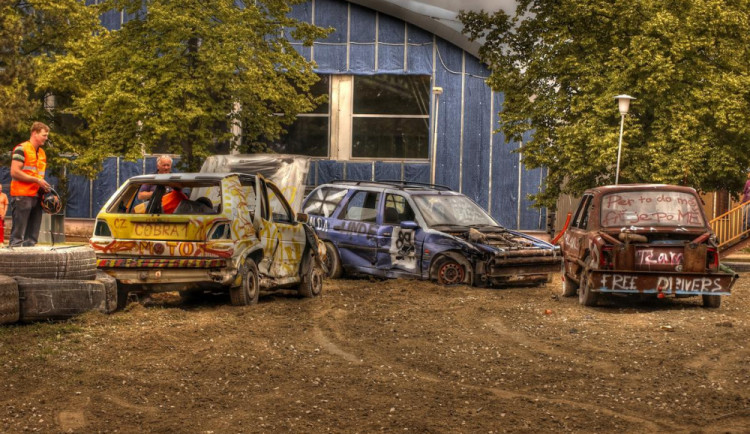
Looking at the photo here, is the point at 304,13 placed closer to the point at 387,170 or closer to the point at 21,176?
the point at 387,170

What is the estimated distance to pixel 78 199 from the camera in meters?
36.6

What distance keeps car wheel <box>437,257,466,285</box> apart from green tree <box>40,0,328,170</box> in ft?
33.5

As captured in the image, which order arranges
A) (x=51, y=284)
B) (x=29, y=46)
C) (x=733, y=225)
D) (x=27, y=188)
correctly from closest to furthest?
(x=51, y=284) < (x=27, y=188) < (x=733, y=225) < (x=29, y=46)

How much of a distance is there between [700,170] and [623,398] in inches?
775

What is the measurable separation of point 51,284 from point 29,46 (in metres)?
21.7

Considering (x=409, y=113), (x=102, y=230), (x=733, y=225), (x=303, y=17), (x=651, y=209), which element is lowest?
(x=733, y=225)

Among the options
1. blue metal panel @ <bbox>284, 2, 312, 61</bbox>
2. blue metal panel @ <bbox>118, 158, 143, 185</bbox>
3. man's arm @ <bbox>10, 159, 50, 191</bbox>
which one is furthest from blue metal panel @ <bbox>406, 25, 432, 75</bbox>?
man's arm @ <bbox>10, 159, 50, 191</bbox>

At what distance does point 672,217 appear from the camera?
1461 centimetres

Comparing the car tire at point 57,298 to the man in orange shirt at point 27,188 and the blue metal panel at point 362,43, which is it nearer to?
the man in orange shirt at point 27,188

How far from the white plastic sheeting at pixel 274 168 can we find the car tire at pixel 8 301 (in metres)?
15.7

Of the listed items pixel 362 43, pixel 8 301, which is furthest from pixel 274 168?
pixel 8 301

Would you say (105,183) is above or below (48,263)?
above

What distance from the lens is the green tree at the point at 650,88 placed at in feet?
85.0

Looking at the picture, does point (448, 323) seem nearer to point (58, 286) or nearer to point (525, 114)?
point (58, 286)
